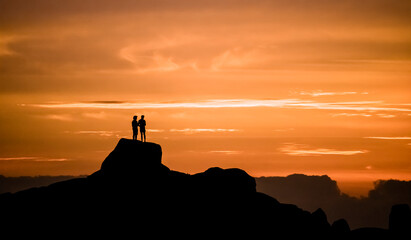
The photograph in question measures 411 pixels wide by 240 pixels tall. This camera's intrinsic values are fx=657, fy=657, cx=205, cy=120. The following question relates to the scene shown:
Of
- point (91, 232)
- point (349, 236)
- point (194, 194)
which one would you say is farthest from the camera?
point (349, 236)

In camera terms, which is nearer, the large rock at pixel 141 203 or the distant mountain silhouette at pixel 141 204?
the distant mountain silhouette at pixel 141 204

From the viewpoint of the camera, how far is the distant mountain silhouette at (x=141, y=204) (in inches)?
3561

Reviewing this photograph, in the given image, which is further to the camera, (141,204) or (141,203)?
(141,203)

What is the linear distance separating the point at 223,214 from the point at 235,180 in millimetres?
6339

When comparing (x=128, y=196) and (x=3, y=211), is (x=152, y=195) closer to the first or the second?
(x=128, y=196)

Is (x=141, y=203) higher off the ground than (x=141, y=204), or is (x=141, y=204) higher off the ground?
(x=141, y=203)

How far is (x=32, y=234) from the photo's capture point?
3551 inches

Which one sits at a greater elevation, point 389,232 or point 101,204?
point 101,204

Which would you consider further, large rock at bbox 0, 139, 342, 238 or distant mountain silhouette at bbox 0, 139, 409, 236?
large rock at bbox 0, 139, 342, 238

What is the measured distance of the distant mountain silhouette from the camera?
297 feet

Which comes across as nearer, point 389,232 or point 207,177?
point 207,177

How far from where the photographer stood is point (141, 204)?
9219 centimetres

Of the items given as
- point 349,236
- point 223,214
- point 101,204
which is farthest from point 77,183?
point 349,236

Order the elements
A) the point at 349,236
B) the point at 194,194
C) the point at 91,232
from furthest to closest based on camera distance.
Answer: the point at 349,236 < the point at 194,194 < the point at 91,232
